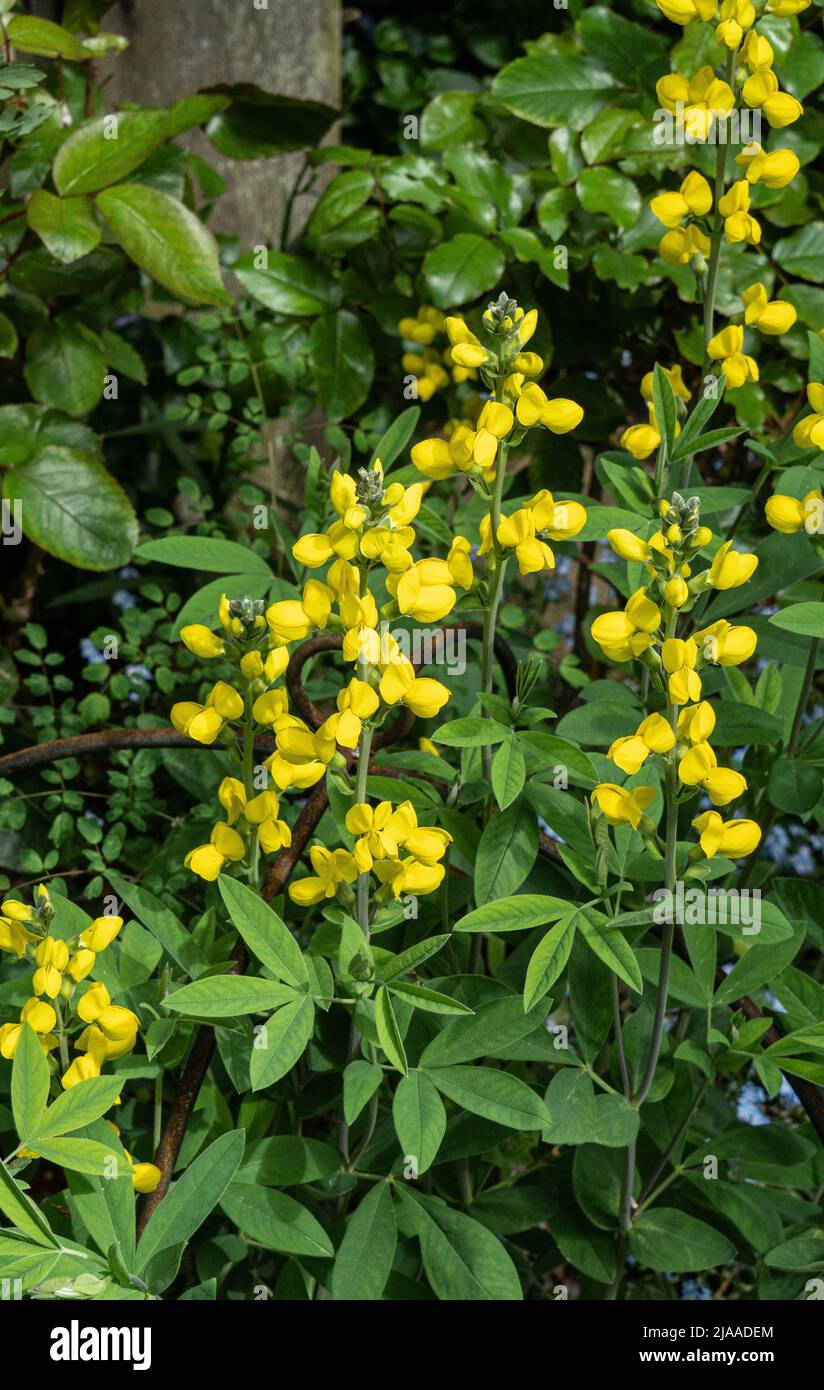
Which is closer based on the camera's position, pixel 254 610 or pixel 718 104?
pixel 254 610

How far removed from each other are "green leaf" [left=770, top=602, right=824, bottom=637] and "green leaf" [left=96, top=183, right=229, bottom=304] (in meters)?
0.87

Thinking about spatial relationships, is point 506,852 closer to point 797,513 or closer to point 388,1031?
point 388,1031

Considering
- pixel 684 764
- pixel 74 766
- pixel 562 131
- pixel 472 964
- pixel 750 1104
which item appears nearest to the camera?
pixel 684 764

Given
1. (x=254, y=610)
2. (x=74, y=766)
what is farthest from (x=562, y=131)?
(x=254, y=610)

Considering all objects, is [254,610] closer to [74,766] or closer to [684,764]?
[684,764]

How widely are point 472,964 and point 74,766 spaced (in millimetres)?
576

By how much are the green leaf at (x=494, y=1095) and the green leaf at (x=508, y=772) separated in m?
0.17

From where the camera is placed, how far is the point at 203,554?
3.67 feet

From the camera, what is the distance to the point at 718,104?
96cm

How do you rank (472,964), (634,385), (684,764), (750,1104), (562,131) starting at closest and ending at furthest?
(684,764) < (472,964) < (750,1104) < (562,131) < (634,385)

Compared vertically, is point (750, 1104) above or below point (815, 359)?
below

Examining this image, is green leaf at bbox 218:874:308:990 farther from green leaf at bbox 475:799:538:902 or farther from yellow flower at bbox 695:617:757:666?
yellow flower at bbox 695:617:757:666


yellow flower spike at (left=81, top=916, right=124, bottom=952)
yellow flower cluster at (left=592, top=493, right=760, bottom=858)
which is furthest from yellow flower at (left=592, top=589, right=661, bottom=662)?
yellow flower spike at (left=81, top=916, right=124, bottom=952)

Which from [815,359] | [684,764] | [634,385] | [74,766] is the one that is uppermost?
[815,359]
